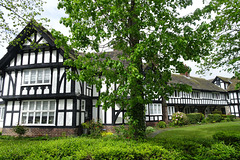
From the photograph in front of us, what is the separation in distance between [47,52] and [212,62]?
14253 millimetres

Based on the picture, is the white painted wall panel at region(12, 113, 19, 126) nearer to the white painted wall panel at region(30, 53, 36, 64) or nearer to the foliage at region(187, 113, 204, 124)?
the white painted wall panel at region(30, 53, 36, 64)

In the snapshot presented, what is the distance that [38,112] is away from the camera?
55.1 ft

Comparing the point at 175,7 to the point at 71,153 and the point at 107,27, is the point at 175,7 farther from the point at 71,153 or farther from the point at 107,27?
the point at 71,153

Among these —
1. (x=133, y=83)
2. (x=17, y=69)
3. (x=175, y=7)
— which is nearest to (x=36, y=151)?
(x=133, y=83)

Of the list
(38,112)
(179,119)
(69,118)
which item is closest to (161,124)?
(179,119)

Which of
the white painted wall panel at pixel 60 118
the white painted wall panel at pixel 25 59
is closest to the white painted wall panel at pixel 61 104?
the white painted wall panel at pixel 60 118

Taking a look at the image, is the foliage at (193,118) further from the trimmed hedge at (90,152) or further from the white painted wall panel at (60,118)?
the trimmed hedge at (90,152)

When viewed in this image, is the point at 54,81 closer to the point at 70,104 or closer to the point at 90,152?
the point at 70,104

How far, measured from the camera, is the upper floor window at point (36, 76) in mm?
16875

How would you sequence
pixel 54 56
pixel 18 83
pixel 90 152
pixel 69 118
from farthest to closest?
pixel 18 83 → pixel 54 56 → pixel 69 118 → pixel 90 152

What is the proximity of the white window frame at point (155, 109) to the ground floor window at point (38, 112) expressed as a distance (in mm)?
11568

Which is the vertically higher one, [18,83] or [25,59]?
[25,59]

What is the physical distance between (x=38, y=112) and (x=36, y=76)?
3.33 metres

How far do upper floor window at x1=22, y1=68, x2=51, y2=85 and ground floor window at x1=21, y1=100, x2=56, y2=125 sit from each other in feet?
6.15
